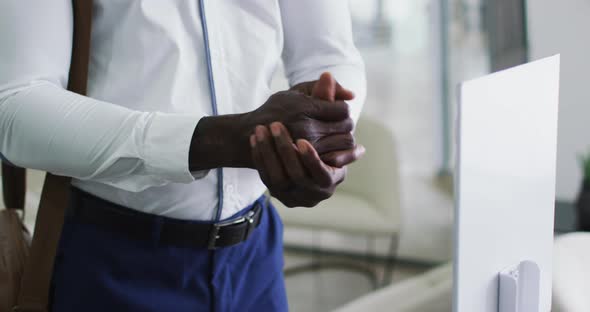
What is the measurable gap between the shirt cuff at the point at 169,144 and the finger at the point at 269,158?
0.12m

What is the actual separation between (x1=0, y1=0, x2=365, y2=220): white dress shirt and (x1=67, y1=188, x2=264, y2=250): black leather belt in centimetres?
1

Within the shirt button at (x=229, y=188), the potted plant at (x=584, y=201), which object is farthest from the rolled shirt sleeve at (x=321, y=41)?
the potted plant at (x=584, y=201)

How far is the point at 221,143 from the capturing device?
873 millimetres

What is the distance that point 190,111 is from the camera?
1.07 m

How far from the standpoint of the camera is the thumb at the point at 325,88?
0.86m

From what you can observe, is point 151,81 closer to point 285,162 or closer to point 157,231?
point 157,231

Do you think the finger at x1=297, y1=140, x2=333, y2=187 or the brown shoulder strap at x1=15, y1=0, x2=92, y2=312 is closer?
the finger at x1=297, y1=140, x2=333, y2=187

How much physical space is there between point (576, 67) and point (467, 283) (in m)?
2.87

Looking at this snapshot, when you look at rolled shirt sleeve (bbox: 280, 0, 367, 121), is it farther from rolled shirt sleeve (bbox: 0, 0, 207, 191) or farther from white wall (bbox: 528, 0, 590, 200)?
white wall (bbox: 528, 0, 590, 200)

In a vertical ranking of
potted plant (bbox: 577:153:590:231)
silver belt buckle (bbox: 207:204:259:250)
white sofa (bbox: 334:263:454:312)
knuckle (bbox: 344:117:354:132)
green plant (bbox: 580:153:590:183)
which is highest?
knuckle (bbox: 344:117:354:132)

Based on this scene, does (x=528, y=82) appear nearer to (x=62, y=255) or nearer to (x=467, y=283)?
(x=467, y=283)

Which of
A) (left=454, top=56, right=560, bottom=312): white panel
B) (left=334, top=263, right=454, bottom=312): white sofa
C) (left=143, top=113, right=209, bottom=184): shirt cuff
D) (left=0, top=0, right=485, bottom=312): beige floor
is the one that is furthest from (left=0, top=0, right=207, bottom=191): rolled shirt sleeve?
(left=0, top=0, right=485, bottom=312): beige floor

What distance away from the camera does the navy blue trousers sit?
3.60ft

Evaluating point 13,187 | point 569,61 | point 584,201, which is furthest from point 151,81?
point 569,61
